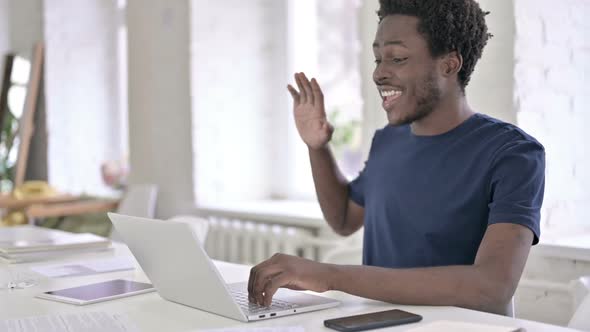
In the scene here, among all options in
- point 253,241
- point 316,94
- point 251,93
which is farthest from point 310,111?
point 251,93

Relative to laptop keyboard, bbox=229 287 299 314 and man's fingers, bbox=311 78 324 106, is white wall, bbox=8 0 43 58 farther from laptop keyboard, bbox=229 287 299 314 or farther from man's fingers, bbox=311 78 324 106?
laptop keyboard, bbox=229 287 299 314

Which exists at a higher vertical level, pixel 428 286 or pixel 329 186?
pixel 329 186

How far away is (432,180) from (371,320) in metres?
0.58

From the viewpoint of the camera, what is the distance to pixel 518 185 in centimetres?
163

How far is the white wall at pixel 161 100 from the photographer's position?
3.92 metres

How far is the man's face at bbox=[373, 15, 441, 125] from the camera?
6.03 feet

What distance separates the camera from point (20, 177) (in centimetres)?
546

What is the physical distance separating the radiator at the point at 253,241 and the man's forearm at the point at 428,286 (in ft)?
5.48

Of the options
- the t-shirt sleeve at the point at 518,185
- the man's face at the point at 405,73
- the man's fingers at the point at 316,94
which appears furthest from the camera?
the man's fingers at the point at 316,94

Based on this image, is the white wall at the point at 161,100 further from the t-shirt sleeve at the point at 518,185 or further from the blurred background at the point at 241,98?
the t-shirt sleeve at the point at 518,185

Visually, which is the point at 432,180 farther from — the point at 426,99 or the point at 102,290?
the point at 102,290

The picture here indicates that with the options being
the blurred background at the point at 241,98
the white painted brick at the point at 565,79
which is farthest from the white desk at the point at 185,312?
the white painted brick at the point at 565,79

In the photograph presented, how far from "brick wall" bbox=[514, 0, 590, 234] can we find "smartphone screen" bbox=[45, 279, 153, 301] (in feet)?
4.25

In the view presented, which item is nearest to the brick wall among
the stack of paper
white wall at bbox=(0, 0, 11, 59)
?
the stack of paper
